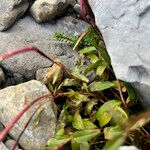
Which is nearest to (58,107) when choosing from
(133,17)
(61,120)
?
(61,120)

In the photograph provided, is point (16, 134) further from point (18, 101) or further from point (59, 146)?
point (59, 146)

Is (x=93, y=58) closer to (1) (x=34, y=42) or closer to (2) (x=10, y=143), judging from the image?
(1) (x=34, y=42)

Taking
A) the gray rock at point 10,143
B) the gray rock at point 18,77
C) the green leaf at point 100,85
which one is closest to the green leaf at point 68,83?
the green leaf at point 100,85

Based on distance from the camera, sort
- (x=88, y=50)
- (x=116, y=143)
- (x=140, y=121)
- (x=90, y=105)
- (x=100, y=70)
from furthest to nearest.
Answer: (x=88, y=50), (x=100, y=70), (x=90, y=105), (x=140, y=121), (x=116, y=143)

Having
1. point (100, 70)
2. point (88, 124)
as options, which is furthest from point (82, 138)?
point (100, 70)

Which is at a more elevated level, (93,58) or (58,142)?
(93,58)

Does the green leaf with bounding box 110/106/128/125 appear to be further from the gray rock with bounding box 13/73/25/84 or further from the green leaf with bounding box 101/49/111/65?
the gray rock with bounding box 13/73/25/84

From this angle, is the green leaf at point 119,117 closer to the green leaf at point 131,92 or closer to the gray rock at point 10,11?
the green leaf at point 131,92
